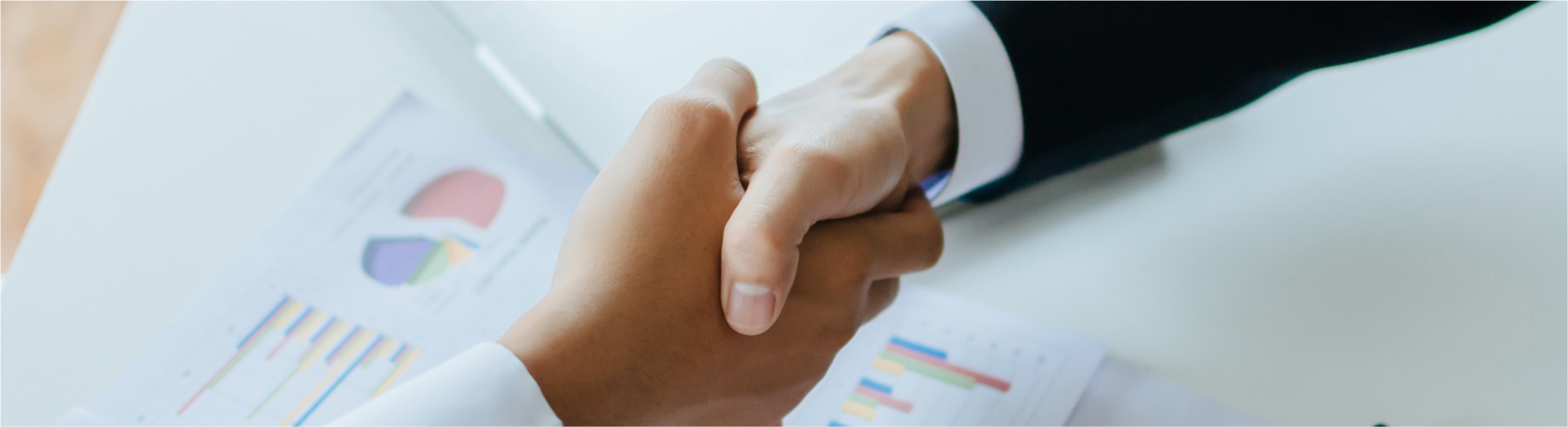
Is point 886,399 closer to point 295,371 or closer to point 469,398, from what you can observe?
point 469,398

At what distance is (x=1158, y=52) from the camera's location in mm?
688

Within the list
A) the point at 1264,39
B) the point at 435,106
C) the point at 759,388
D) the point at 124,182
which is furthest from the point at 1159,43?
the point at 124,182

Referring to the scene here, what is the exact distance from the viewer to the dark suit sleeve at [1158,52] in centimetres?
67

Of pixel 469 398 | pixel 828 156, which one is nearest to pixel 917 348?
pixel 828 156

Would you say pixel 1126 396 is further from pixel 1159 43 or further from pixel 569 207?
pixel 569 207

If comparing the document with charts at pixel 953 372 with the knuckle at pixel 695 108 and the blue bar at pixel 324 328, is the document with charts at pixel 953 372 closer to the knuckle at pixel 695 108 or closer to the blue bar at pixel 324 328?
the knuckle at pixel 695 108

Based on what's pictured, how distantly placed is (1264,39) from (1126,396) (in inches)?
12.1

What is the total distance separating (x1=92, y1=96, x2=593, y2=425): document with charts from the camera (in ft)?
1.98

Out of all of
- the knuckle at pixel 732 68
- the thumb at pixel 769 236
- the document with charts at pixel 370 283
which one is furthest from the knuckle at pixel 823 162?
the document with charts at pixel 370 283

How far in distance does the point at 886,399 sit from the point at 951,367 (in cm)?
5

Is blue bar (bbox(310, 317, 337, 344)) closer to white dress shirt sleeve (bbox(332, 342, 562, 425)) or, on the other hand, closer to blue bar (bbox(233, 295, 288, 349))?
blue bar (bbox(233, 295, 288, 349))

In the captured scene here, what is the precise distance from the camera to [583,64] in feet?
2.75

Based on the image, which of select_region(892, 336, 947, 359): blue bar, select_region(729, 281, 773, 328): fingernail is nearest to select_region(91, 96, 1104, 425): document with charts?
select_region(892, 336, 947, 359): blue bar

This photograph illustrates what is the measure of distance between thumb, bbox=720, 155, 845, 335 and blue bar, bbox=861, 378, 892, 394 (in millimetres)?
102
